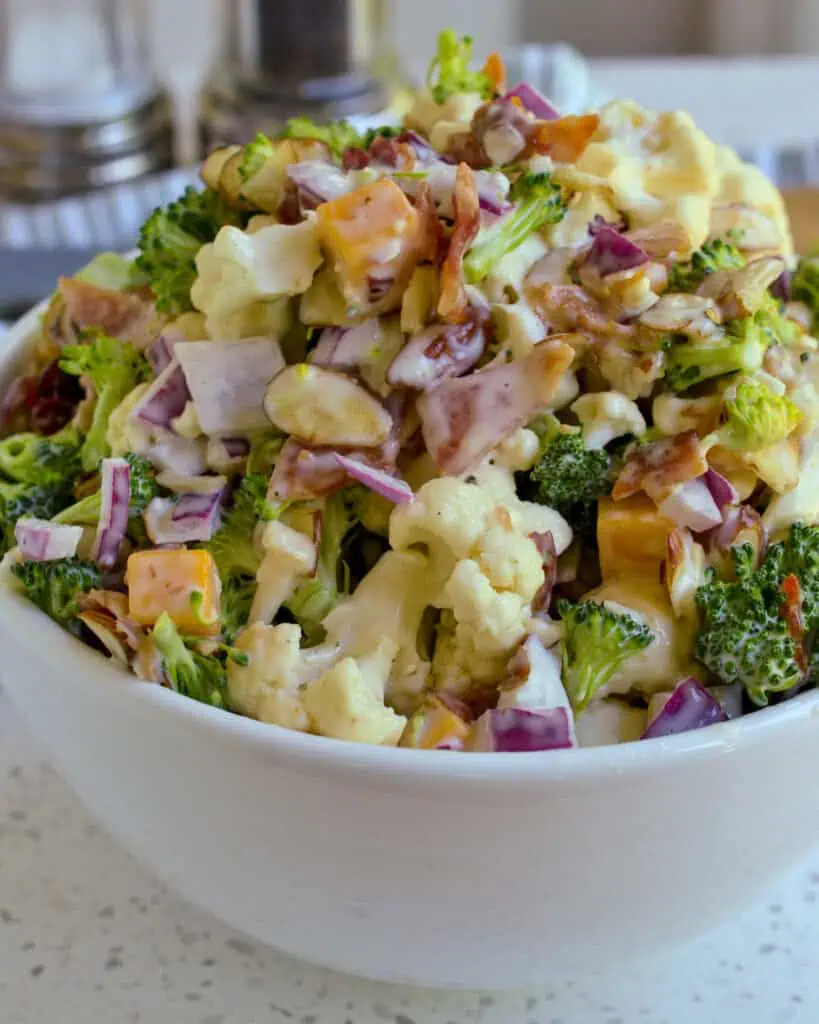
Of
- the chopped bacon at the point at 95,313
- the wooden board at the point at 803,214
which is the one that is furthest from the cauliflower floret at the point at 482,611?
the wooden board at the point at 803,214

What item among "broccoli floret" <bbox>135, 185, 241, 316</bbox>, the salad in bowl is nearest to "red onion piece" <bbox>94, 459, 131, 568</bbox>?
the salad in bowl

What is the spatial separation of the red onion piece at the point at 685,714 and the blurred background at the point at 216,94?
1925 millimetres

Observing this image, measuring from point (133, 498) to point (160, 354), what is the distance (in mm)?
162

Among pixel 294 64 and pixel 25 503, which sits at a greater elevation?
pixel 25 503

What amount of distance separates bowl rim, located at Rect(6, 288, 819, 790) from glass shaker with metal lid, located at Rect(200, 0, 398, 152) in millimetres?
2201

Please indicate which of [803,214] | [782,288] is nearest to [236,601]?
[782,288]

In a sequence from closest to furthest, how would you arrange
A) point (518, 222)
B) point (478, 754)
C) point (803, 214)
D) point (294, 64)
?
point (478, 754) < point (518, 222) < point (803, 214) < point (294, 64)

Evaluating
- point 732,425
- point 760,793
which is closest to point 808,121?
point 732,425

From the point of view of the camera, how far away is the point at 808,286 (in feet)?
4.25

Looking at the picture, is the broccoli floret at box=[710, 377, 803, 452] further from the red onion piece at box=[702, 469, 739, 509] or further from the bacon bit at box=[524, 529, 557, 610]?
the bacon bit at box=[524, 529, 557, 610]

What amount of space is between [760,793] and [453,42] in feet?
2.57

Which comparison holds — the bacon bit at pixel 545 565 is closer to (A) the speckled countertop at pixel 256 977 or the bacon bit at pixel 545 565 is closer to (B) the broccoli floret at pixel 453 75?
(A) the speckled countertop at pixel 256 977

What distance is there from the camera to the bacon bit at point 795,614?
96 cm

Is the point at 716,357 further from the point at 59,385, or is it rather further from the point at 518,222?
the point at 59,385
